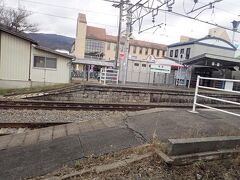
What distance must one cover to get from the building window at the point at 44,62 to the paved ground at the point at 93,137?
16.0m

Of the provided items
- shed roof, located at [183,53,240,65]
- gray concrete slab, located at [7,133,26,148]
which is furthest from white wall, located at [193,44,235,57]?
gray concrete slab, located at [7,133,26,148]

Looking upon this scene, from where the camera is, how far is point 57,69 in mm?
24031

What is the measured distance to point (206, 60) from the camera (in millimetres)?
32188

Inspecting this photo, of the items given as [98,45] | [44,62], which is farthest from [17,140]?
[98,45]

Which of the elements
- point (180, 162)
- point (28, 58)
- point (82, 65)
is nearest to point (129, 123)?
point (180, 162)

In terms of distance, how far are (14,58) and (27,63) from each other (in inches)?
46.3

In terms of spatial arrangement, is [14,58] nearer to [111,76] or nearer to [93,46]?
[111,76]

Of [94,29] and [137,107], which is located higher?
[94,29]

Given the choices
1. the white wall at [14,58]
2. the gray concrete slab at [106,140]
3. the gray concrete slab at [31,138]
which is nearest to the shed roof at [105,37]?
the white wall at [14,58]

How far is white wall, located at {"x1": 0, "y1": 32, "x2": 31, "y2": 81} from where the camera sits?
20.8 metres

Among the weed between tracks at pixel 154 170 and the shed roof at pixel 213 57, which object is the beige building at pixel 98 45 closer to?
the shed roof at pixel 213 57

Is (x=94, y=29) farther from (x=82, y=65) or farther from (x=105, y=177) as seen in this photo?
(x=105, y=177)

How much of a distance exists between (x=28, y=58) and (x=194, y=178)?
20.3m

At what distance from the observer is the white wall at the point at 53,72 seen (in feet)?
74.8
